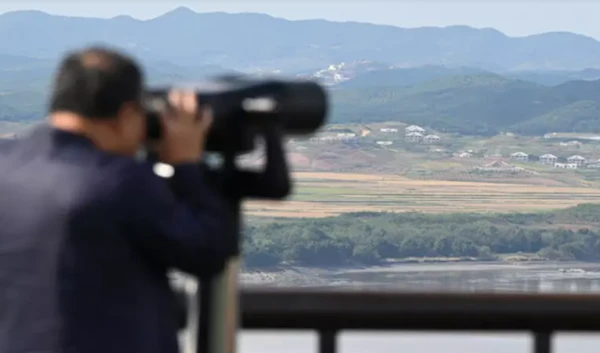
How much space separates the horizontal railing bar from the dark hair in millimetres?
752

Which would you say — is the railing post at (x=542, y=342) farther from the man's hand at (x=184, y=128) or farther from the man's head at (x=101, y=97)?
the man's head at (x=101, y=97)

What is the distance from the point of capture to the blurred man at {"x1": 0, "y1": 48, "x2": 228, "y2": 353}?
2287mm

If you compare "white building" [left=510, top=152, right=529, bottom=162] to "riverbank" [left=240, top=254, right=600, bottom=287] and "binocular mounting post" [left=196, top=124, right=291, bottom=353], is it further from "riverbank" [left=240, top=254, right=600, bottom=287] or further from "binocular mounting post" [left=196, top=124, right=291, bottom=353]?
"binocular mounting post" [left=196, top=124, right=291, bottom=353]

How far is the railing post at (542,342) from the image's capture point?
116 inches

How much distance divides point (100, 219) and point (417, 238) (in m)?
20.0

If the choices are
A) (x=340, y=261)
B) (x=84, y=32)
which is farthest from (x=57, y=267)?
Result: (x=84, y=32)

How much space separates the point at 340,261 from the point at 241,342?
15.3m

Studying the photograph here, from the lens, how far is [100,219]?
2.28m

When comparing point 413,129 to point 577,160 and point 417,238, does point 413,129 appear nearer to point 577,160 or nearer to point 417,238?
point 577,160

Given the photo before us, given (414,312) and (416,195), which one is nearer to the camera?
(414,312)

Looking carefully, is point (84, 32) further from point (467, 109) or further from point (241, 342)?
point (241, 342)

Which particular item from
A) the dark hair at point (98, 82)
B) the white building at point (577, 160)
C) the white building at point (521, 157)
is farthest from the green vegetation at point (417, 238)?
the white building at point (577, 160)

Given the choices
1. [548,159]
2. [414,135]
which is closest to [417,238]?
[548,159]

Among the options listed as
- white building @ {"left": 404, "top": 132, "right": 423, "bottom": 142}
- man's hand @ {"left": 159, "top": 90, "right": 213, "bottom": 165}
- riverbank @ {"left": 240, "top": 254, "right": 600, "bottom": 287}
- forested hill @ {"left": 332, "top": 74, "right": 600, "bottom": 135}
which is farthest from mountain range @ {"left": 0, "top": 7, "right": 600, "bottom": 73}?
man's hand @ {"left": 159, "top": 90, "right": 213, "bottom": 165}
